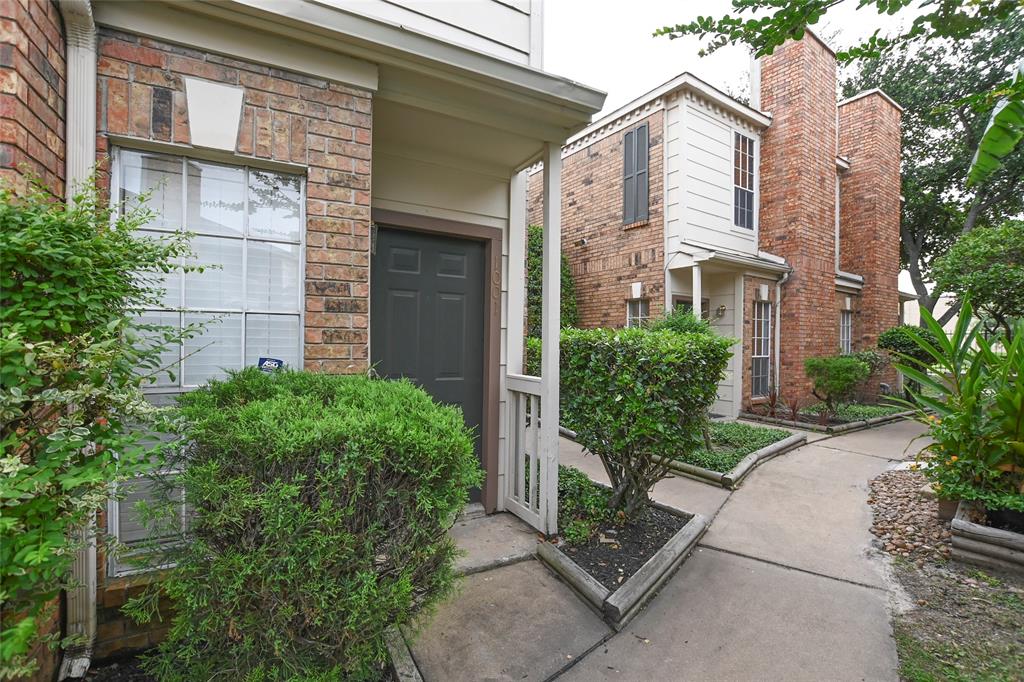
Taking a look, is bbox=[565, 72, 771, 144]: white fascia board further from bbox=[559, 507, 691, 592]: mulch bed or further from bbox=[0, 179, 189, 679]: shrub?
bbox=[0, 179, 189, 679]: shrub

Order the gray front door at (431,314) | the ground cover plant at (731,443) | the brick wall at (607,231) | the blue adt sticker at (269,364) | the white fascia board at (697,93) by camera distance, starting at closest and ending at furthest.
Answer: the blue adt sticker at (269,364), the gray front door at (431,314), the ground cover plant at (731,443), the white fascia board at (697,93), the brick wall at (607,231)

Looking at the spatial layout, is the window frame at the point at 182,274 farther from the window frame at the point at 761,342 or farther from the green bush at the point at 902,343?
the green bush at the point at 902,343

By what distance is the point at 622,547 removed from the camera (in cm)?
293

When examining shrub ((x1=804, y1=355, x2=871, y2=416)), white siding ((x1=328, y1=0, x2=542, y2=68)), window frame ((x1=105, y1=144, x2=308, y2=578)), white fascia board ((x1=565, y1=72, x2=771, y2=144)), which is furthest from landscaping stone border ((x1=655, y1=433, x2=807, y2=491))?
white fascia board ((x1=565, y1=72, x2=771, y2=144))

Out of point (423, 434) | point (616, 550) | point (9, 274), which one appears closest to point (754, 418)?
point (616, 550)

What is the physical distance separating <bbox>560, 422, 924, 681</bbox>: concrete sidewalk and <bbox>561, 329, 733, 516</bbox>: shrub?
0.71 m

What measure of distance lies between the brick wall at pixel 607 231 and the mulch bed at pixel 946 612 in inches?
187

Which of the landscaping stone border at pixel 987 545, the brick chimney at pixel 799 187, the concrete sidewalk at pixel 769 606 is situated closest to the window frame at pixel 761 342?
the brick chimney at pixel 799 187

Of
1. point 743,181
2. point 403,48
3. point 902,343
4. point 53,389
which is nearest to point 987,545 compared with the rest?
point 403,48

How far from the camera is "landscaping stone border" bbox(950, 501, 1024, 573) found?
2.78 meters

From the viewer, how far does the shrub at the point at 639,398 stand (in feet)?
9.69

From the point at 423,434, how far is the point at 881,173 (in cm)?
1309

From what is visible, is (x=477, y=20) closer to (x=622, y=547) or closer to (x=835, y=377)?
(x=622, y=547)

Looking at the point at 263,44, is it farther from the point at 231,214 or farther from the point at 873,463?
the point at 873,463
